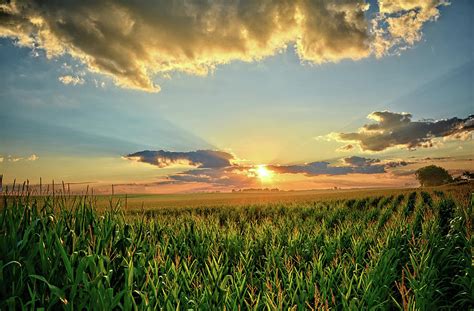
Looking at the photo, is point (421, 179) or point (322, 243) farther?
point (421, 179)

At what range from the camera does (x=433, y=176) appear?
11506cm

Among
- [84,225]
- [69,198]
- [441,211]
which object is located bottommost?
[441,211]

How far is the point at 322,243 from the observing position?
10.2 meters

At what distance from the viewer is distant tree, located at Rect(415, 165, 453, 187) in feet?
367

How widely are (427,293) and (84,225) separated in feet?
20.4

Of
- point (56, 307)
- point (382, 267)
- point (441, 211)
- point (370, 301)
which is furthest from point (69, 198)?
point (441, 211)

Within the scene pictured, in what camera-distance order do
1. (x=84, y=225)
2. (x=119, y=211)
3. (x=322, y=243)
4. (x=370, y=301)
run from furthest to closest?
(x=322, y=243), (x=119, y=211), (x=84, y=225), (x=370, y=301)

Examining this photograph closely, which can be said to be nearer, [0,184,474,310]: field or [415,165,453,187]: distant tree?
[0,184,474,310]: field

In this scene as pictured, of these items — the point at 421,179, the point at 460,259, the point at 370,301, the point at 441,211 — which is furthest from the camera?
the point at 421,179

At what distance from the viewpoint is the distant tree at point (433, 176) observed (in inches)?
4409

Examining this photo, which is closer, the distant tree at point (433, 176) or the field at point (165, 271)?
the field at point (165, 271)

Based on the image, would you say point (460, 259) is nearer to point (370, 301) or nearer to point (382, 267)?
point (382, 267)

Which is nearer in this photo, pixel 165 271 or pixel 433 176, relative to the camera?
pixel 165 271

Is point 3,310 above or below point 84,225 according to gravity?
below
